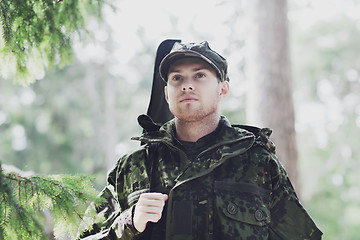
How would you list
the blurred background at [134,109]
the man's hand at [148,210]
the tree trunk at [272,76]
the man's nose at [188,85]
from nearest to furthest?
the man's hand at [148,210]
the man's nose at [188,85]
the tree trunk at [272,76]
the blurred background at [134,109]

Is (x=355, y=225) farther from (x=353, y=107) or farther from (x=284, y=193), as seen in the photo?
(x=284, y=193)

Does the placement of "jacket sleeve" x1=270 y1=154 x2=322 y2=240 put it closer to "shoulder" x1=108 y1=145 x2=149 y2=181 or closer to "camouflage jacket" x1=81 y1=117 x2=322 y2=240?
"camouflage jacket" x1=81 y1=117 x2=322 y2=240

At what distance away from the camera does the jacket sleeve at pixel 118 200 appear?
8.20ft

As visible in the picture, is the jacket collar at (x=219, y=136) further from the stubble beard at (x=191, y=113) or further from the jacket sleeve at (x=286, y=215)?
the jacket sleeve at (x=286, y=215)

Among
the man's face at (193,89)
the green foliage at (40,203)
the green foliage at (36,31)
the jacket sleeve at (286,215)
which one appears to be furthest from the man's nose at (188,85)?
the green foliage at (36,31)

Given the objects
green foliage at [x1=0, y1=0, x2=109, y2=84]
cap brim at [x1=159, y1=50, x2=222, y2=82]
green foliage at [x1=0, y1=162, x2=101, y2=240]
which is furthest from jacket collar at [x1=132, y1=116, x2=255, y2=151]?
green foliage at [x1=0, y1=0, x2=109, y2=84]

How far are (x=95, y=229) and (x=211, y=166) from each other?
972mm

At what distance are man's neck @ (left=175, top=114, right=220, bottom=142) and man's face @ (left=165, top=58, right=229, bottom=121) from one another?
0.06 m

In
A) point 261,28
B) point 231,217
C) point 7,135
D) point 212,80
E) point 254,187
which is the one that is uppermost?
point 7,135

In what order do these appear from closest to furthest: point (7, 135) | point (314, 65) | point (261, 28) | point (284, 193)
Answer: point (284, 193), point (261, 28), point (7, 135), point (314, 65)

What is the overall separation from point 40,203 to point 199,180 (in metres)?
0.99

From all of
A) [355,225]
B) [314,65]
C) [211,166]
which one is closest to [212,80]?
[211,166]

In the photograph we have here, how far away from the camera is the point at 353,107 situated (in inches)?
767

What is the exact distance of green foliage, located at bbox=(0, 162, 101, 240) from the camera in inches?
76.8
